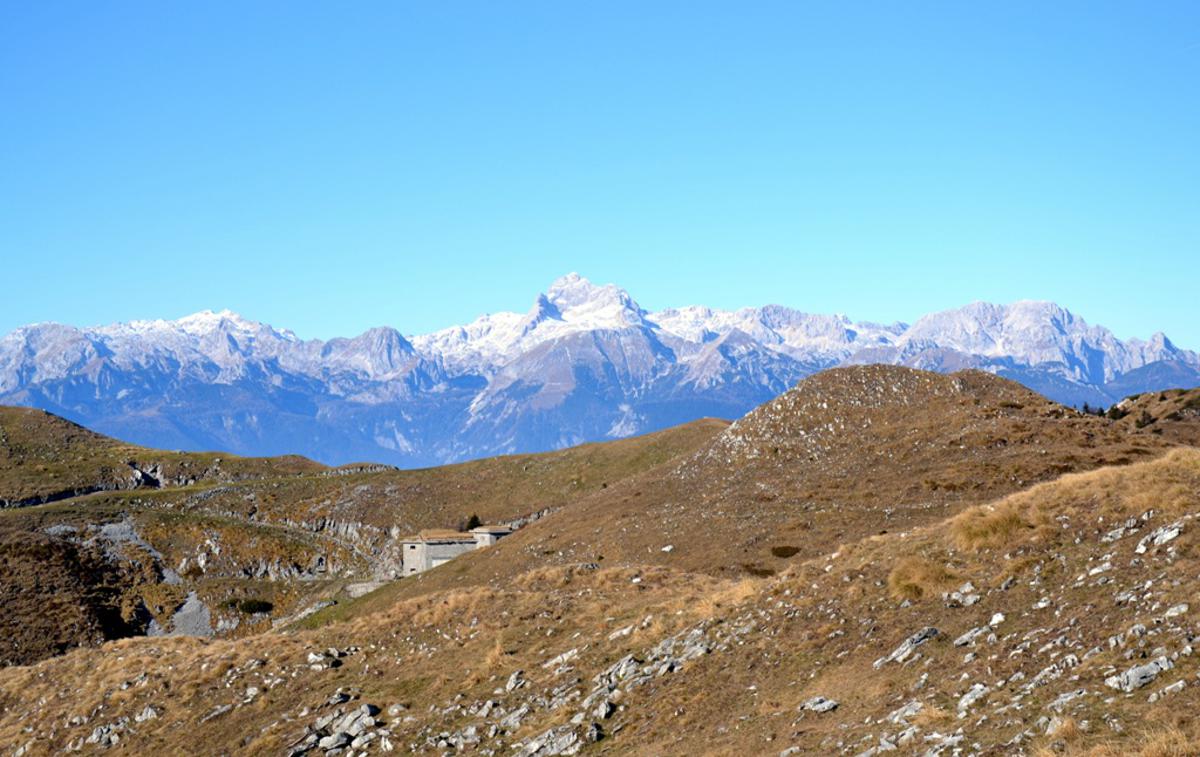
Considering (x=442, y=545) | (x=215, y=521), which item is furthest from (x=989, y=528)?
(x=215, y=521)

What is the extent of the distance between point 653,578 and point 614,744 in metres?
19.6

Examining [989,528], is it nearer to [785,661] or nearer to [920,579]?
[920,579]

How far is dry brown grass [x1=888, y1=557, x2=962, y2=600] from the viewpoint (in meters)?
28.8

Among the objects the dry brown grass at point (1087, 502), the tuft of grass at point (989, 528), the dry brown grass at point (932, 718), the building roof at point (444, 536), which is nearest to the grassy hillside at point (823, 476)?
the building roof at point (444, 536)

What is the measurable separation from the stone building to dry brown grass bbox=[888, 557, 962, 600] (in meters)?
82.8

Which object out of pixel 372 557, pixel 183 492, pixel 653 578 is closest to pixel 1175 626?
pixel 653 578

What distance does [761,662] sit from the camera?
28.4 m

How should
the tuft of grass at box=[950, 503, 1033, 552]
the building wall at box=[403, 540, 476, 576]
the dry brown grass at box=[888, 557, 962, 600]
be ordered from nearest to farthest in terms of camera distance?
1. the dry brown grass at box=[888, 557, 962, 600]
2. the tuft of grass at box=[950, 503, 1033, 552]
3. the building wall at box=[403, 540, 476, 576]

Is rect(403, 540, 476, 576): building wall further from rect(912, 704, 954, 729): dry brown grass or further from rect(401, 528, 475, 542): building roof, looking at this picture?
rect(912, 704, 954, 729): dry brown grass

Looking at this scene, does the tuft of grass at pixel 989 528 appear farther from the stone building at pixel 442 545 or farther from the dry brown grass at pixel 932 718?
the stone building at pixel 442 545

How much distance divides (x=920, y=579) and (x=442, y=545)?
89.4m

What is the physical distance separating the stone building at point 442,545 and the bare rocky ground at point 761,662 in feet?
199

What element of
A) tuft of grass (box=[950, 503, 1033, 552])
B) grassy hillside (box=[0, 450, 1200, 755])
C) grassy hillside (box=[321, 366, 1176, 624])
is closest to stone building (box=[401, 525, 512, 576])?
grassy hillside (box=[321, 366, 1176, 624])

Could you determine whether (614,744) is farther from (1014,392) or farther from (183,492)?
(183,492)
